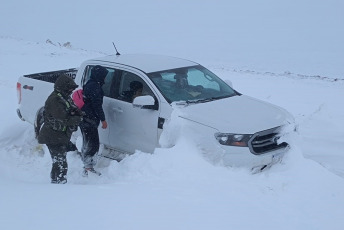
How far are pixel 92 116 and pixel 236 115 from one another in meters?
1.99

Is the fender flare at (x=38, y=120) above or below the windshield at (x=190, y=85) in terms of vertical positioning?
below

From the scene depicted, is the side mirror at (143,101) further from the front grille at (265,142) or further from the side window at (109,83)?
the front grille at (265,142)

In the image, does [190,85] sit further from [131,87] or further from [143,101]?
[143,101]

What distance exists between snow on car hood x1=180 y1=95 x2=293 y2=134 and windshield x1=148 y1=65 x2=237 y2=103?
292 millimetres

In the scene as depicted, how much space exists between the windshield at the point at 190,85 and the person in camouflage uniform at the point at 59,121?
1.20m

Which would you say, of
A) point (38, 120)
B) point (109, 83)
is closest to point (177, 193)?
point (109, 83)

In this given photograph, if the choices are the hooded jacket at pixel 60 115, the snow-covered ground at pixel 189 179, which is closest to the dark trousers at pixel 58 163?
the hooded jacket at pixel 60 115

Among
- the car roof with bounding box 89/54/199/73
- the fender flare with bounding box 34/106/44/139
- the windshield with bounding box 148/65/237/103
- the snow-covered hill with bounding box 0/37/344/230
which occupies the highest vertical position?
the car roof with bounding box 89/54/199/73

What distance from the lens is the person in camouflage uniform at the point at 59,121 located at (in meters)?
5.52

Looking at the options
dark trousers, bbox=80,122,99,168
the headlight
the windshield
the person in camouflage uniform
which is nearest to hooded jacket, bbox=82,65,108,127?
dark trousers, bbox=80,122,99,168

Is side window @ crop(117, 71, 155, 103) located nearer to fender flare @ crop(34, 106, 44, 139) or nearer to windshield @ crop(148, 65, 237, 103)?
windshield @ crop(148, 65, 237, 103)

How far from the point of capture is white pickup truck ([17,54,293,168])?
5.29 m

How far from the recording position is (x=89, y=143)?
632 centimetres

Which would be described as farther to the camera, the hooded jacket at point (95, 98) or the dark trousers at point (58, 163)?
the hooded jacket at point (95, 98)
